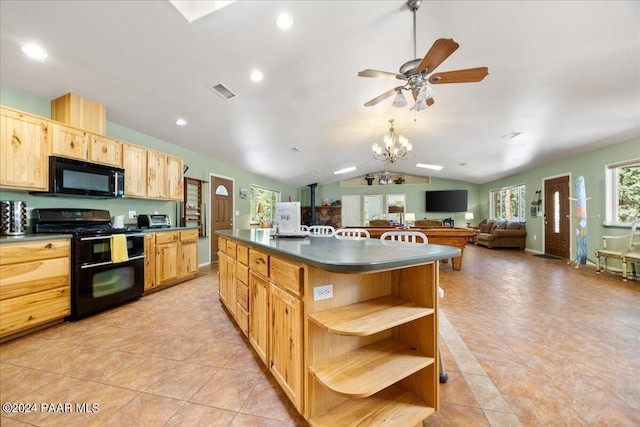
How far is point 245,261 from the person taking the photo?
204 centimetres

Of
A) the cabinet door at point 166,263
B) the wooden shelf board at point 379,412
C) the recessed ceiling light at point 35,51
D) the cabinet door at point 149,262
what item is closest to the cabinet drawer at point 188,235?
the cabinet door at point 166,263

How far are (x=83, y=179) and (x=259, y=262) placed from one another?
249 cm

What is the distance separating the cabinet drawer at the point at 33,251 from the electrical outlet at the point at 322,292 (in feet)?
8.66

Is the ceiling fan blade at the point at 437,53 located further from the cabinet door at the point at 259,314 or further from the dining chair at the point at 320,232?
the cabinet door at the point at 259,314

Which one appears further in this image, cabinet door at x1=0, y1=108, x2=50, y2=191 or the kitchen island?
cabinet door at x1=0, y1=108, x2=50, y2=191

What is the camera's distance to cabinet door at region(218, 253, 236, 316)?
237cm

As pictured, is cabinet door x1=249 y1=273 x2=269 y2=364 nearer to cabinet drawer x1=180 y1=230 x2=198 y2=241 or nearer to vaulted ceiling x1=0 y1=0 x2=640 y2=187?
vaulted ceiling x1=0 y1=0 x2=640 y2=187

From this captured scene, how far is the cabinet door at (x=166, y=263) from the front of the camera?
133 inches

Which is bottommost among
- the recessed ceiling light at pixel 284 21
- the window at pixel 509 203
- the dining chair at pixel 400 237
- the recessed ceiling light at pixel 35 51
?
the dining chair at pixel 400 237

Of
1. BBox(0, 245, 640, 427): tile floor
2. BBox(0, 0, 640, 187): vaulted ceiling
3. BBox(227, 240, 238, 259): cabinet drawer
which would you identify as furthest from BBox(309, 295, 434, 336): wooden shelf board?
BBox(0, 0, 640, 187): vaulted ceiling

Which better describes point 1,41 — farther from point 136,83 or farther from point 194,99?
point 194,99

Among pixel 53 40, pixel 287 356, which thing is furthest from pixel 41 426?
pixel 53 40

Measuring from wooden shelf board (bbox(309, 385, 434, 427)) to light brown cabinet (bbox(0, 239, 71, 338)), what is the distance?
2666 mm

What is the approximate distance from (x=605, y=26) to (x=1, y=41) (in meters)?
5.02
